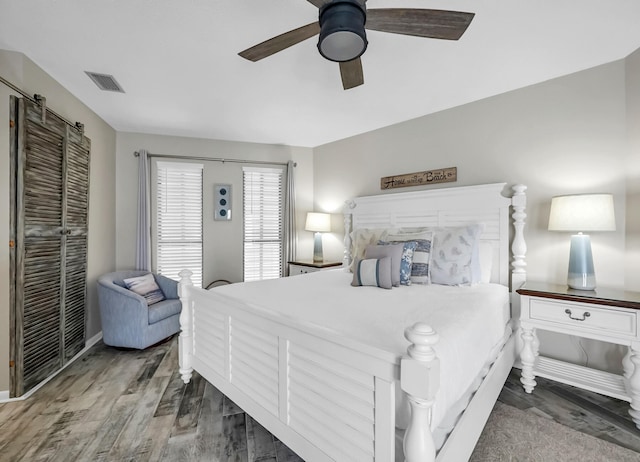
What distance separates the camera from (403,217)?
11.2 feet

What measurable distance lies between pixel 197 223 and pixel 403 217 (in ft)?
9.07

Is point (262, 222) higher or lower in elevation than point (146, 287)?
higher

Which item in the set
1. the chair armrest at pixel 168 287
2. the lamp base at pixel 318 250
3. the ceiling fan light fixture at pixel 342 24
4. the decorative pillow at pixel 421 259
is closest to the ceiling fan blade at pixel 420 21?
the ceiling fan light fixture at pixel 342 24

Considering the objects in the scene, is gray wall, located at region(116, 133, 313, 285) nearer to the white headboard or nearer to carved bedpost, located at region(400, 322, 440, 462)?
the white headboard

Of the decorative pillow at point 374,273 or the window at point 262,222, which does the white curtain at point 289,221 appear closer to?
the window at point 262,222

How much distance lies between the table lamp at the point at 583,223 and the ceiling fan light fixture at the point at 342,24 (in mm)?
1907

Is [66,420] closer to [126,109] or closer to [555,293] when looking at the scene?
[126,109]

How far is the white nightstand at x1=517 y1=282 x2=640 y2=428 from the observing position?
1.92m

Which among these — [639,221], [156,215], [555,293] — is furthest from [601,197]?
[156,215]

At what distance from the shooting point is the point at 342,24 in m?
1.33

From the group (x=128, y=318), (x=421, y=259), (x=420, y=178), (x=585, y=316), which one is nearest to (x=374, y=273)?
(x=421, y=259)

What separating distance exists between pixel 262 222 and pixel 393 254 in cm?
257

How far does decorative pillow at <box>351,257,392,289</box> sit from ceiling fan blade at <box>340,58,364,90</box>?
1312 millimetres

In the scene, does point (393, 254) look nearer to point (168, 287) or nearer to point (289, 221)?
point (289, 221)
